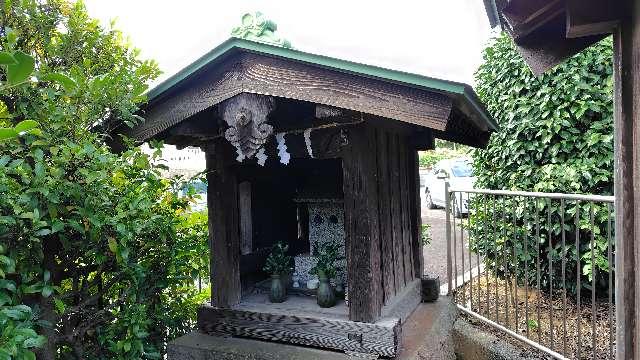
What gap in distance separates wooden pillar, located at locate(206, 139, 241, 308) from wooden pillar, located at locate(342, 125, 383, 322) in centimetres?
115

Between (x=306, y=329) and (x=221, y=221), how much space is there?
1.19 meters

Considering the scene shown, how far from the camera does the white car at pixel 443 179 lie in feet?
47.2

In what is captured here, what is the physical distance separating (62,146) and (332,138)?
1.87m

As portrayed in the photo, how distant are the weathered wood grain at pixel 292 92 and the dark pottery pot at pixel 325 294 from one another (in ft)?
5.43

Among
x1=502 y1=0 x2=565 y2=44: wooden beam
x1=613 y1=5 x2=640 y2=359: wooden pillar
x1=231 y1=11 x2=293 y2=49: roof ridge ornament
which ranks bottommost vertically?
x1=613 y1=5 x2=640 y2=359: wooden pillar

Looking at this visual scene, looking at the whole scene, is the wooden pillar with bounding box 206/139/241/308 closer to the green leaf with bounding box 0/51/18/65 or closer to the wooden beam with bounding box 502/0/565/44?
the wooden beam with bounding box 502/0/565/44

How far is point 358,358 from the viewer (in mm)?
3299

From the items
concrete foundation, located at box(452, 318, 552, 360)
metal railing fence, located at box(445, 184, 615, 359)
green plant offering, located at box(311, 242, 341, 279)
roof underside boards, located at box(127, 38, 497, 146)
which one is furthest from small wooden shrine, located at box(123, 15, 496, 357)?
metal railing fence, located at box(445, 184, 615, 359)

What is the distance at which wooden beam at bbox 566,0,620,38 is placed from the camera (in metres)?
1.81

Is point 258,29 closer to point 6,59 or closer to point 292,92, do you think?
point 292,92

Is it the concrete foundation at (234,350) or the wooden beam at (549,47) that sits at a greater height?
the wooden beam at (549,47)

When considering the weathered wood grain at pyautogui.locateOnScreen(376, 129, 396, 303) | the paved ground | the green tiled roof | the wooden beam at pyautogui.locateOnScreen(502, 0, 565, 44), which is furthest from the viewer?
the paved ground

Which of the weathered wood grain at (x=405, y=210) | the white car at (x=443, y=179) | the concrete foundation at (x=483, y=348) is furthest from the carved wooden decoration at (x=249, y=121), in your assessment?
the white car at (x=443, y=179)

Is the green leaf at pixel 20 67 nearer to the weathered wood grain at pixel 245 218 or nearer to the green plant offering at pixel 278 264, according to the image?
the green plant offering at pixel 278 264
